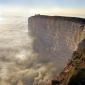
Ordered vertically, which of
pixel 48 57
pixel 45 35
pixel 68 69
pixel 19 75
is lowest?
pixel 19 75

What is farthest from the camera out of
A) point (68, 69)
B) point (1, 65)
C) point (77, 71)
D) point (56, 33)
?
point (1, 65)

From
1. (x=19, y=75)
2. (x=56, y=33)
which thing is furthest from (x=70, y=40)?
(x=19, y=75)

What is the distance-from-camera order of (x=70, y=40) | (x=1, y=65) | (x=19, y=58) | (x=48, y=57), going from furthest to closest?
(x=19, y=58) → (x=1, y=65) → (x=48, y=57) → (x=70, y=40)

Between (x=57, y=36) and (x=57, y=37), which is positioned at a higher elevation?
(x=57, y=36)

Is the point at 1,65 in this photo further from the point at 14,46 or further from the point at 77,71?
the point at 77,71

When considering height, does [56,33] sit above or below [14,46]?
above
